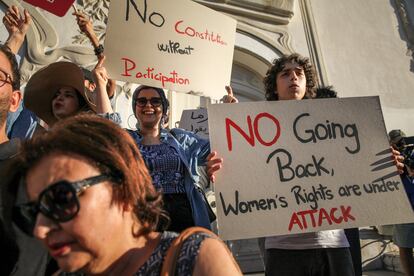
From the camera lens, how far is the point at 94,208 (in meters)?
0.69

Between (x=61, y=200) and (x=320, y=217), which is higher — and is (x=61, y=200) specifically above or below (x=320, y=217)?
above

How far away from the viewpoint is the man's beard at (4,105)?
122cm

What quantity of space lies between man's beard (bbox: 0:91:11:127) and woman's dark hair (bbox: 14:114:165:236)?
19.7 inches

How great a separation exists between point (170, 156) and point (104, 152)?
0.91 m

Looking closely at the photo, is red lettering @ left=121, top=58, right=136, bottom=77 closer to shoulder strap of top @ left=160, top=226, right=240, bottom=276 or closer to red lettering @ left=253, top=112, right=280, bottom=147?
red lettering @ left=253, top=112, right=280, bottom=147

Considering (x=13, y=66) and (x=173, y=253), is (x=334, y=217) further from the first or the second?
(x=13, y=66)

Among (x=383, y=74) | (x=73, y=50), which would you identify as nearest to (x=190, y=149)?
(x=73, y=50)

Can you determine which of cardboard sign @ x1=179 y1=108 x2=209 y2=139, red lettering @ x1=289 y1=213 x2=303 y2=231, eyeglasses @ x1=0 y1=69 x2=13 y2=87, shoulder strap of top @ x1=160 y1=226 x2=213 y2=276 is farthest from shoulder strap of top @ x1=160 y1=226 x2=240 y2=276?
cardboard sign @ x1=179 y1=108 x2=209 y2=139

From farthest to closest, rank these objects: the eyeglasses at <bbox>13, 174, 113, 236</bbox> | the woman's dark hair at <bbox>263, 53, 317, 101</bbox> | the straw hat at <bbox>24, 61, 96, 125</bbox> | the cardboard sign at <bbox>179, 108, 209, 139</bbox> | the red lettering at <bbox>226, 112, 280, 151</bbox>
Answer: the cardboard sign at <bbox>179, 108, 209, 139</bbox> → the woman's dark hair at <bbox>263, 53, 317, 101</bbox> → the straw hat at <bbox>24, 61, 96, 125</bbox> → the red lettering at <bbox>226, 112, 280, 151</bbox> → the eyeglasses at <bbox>13, 174, 113, 236</bbox>

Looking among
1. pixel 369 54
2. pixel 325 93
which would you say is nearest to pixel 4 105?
pixel 325 93

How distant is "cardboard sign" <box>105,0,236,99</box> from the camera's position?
2.04 meters

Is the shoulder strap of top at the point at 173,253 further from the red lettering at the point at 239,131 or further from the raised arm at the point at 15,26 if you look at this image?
the raised arm at the point at 15,26

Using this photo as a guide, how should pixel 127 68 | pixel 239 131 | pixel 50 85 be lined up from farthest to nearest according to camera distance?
pixel 127 68
pixel 50 85
pixel 239 131

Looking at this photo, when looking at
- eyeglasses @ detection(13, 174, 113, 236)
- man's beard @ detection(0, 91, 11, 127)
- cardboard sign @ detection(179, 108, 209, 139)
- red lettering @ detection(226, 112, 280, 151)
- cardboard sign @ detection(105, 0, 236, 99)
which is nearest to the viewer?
eyeglasses @ detection(13, 174, 113, 236)
